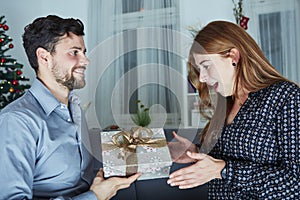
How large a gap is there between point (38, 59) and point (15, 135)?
30 centimetres

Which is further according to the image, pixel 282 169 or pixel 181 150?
pixel 181 150

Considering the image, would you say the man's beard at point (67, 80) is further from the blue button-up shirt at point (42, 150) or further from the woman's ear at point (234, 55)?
the woman's ear at point (234, 55)

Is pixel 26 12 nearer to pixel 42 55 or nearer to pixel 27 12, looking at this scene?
pixel 27 12

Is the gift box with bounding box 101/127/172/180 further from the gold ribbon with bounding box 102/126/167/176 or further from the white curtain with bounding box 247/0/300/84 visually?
the white curtain with bounding box 247/0/300/84

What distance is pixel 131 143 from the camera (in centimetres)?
109

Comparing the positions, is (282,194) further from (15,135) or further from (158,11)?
(158,11)

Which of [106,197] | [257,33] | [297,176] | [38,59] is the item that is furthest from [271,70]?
[257,33]

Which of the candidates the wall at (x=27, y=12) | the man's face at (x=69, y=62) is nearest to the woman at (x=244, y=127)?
the man's face at (x=69, y=62)

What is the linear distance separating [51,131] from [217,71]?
0.60 metres

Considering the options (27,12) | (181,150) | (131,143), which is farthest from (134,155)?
(27,12)

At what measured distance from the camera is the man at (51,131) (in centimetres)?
97

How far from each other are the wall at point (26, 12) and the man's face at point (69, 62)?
3468 millimetres

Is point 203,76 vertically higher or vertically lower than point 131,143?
higher

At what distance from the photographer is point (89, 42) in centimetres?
440
